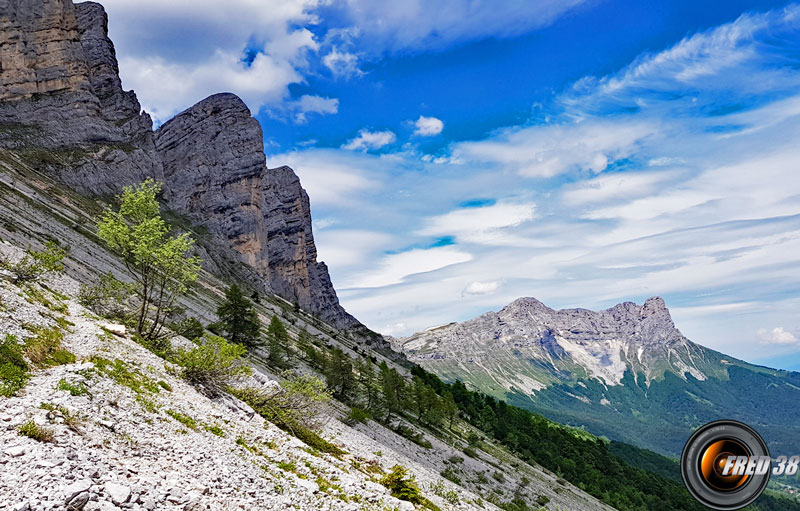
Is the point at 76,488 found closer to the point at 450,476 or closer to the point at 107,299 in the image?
the point at 107,299

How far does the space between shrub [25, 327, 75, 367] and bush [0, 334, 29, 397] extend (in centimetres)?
52

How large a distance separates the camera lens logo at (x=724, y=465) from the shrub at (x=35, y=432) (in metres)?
16.3

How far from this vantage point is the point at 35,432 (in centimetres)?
1285

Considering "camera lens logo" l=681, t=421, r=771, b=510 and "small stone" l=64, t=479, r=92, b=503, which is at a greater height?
"camera lens logo" l=681, t=421, r=771, b=510

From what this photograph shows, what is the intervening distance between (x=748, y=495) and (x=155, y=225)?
34278mm

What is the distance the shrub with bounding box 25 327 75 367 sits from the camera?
1875 centimetres

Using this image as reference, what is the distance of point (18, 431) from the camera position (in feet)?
41.6

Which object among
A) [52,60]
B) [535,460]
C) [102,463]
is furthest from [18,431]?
[52,60]

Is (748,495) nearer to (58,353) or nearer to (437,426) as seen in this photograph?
(58,353)

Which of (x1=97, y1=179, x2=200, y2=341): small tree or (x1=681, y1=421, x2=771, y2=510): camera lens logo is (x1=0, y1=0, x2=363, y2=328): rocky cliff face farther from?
(x1=681, y1=421, x2=771, y2=510): camera lens logo

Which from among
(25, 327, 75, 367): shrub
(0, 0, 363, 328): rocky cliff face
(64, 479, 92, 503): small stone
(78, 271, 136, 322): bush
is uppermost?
(0, 0, 363, 328): rocky cliff face

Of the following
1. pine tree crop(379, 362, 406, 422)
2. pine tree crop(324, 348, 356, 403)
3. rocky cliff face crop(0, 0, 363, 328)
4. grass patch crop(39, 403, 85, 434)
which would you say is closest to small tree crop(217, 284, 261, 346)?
pine tree crop(324, 348, 356, 403)

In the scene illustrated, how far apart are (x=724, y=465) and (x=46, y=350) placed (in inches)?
979

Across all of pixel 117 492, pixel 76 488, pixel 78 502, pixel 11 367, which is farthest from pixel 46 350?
pixel 78 502
